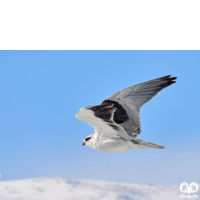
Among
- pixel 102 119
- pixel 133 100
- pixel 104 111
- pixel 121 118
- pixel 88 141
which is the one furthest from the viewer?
pixel 133 100

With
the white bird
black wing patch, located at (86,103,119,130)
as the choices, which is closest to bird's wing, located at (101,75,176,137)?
the white bird

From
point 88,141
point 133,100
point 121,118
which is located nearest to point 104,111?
point 88,141

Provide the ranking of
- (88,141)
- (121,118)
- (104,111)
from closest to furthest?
(104,111)
(88,141)
(121,118)

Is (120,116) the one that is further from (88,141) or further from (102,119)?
(102,119)

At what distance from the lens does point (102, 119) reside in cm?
1067

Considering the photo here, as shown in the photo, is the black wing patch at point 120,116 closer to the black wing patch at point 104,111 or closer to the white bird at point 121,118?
the white bird at point 121,118

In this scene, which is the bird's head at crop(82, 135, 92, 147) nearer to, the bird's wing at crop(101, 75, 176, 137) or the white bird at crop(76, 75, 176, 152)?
the white bird at crop(76, 75, 176, 152)

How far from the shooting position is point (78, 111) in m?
10.3

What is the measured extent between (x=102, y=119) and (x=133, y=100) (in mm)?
3750

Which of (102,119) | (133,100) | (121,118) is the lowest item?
(102,119)

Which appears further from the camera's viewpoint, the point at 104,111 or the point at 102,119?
the point at 102,119

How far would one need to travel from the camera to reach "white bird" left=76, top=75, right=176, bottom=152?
10453mm

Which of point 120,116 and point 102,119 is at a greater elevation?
point 120,116
